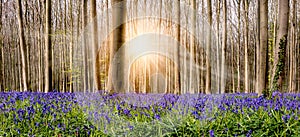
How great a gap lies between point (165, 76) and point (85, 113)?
83.6 feet

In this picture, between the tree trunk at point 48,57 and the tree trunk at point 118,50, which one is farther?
the tree trunk at point 48,57

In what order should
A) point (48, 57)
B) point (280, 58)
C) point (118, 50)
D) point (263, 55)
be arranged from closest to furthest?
point (118, 50)
point (280, 58)
point (263, 55)
point (48, 57)

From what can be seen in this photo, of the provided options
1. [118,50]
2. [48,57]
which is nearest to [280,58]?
[118,50]

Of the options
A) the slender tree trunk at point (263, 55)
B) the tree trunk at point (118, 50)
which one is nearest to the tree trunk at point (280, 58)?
the slender tree trunk at point (263, 55)

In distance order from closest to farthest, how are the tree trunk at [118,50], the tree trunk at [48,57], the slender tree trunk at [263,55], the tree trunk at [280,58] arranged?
the tree trunk at [118,50]
the tree trunk at [280,58]
the slender tree trunk at [263,55]
the tree trunk at [48,57]

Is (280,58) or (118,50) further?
(280,58)

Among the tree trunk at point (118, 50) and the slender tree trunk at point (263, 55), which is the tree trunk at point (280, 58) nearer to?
the slender tree trunk at point (263, 55)

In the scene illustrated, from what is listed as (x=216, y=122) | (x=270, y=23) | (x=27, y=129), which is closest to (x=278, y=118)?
(x=216, y=122)

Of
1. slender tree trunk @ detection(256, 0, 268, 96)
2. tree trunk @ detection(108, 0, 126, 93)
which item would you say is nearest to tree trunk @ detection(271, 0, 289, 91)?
slender tree trunk @ detection(256, 0, 268, 96)

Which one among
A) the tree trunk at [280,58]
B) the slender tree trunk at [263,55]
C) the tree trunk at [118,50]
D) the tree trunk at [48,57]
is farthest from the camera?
the tree trunk at [48,57]

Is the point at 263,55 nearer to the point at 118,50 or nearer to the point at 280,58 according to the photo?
the point at 280,58

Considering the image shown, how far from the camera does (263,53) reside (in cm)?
932

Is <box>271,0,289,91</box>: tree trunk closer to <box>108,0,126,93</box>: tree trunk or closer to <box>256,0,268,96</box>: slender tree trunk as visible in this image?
<box>256,0,268,96</box>: slender tree trunk

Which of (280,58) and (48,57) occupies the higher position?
(48,57)
